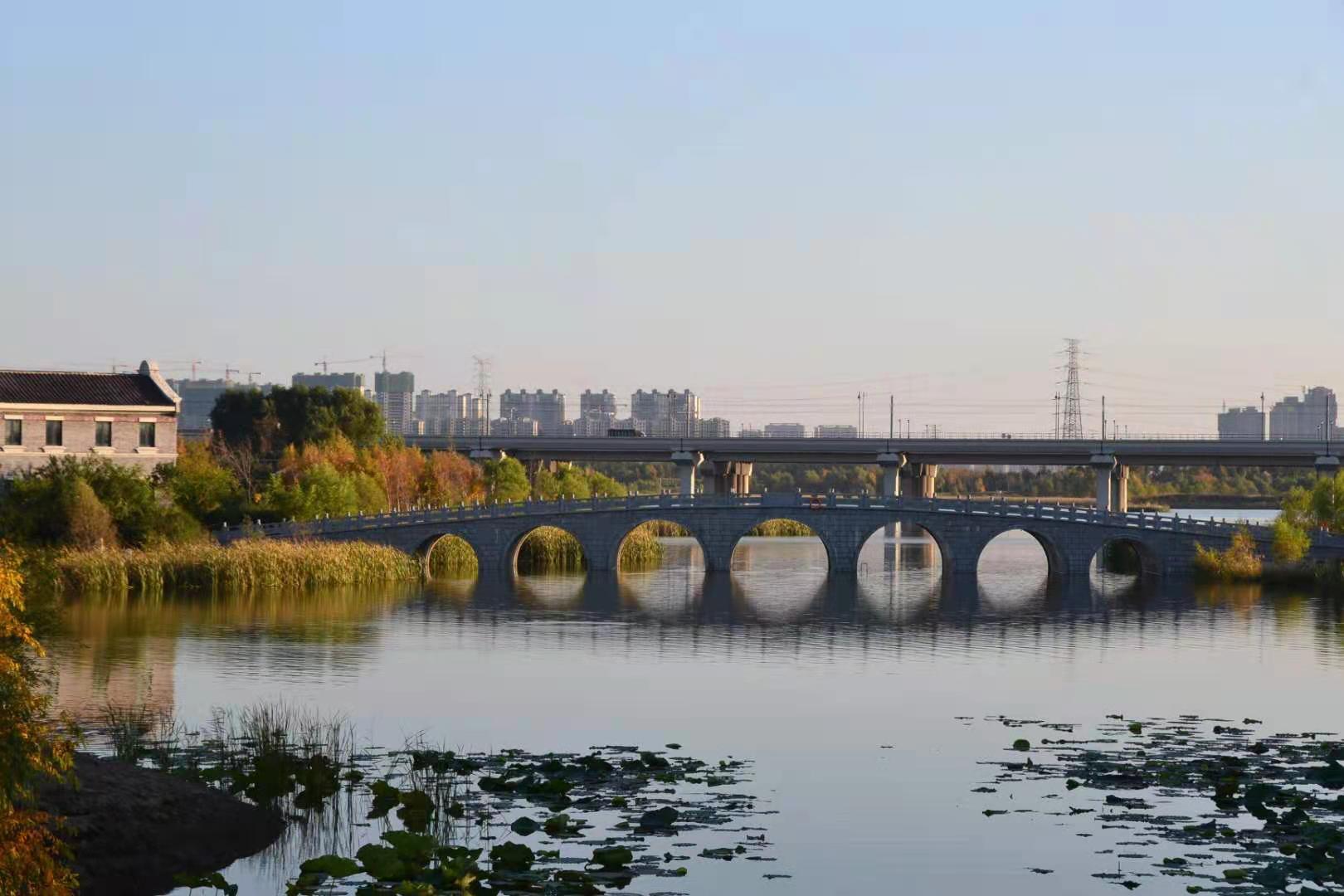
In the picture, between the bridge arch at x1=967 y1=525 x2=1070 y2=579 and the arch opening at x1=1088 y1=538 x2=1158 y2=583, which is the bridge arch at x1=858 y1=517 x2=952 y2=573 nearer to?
the bridge arch at x1=967 y1=525 x2=1070 y2=579

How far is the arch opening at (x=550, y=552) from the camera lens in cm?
9350

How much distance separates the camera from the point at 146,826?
25.9 meters

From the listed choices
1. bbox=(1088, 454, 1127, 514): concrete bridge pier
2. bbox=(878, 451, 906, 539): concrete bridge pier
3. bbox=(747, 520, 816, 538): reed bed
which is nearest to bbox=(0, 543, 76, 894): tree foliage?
bbox=(1088, 454, 1127, 514): concrete bridge pier

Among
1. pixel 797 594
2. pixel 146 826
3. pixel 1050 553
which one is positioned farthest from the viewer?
pixel 1050 553

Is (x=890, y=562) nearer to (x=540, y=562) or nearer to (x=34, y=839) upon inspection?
(x=540, y=562)

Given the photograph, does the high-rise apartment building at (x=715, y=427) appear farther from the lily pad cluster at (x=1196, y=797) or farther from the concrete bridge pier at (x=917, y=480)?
the lily pad cluster at (x=1196, y=797)

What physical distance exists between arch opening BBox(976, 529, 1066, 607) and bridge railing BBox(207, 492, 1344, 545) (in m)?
2.51

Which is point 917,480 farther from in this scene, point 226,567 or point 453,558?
point 226,567

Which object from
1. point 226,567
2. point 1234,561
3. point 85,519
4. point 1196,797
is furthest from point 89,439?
point 1196,797

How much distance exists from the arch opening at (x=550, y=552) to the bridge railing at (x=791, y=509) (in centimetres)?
345

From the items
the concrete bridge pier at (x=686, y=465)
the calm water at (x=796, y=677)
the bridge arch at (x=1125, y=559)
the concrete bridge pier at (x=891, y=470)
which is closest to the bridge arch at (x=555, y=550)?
the calm water at (x=796, y=677)

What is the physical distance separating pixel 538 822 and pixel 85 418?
58475mm

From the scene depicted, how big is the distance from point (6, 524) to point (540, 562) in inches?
1262

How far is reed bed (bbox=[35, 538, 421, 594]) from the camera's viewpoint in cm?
6731
